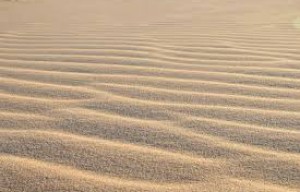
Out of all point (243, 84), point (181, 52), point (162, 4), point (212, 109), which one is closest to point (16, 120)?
point (212, 109)

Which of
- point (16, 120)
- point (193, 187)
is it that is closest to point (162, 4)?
point (16, 120)

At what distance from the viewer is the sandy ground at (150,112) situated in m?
1.37

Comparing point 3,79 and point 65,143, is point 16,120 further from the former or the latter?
point 3,79

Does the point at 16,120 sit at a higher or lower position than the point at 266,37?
higher

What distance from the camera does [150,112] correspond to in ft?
6.06

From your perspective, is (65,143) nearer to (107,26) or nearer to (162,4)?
(107,26)

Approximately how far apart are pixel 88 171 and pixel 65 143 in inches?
7.5

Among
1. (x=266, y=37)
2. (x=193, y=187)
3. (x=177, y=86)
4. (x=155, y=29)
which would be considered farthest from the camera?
(x=155, y=29)

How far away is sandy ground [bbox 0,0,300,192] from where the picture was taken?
137 cm

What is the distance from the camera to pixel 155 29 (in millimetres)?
4141

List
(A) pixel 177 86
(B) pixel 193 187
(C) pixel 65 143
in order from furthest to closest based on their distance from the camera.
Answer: (A) pixel 177 86 < (C) pixel 65 143 < (B) pixel 193 187

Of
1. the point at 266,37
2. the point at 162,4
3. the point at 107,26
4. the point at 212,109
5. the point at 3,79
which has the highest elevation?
the point at 212,109

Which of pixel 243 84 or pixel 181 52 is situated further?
pixel 181 52

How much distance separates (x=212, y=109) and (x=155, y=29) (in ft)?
7.66
